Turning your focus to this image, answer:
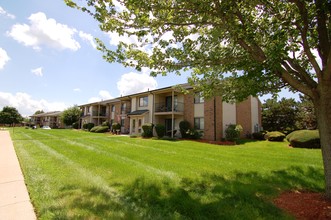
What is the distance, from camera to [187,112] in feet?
78.3

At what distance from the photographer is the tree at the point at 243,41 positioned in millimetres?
5289

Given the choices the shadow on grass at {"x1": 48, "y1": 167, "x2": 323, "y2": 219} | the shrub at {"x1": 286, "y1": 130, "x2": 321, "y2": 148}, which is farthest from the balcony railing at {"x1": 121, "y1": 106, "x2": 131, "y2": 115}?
the shadow on grass at {"x1": 48, "y1": 167, "x2": 323, "y2": 219}

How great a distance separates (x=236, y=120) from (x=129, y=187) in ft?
64.1

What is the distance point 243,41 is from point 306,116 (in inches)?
975

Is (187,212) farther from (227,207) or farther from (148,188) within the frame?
(148,188)

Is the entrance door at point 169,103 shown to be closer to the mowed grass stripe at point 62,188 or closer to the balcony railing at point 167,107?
the balcony railing at point 167,107

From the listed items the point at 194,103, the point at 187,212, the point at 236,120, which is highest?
the point at 194,103

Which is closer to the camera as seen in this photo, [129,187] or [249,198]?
[249,198]

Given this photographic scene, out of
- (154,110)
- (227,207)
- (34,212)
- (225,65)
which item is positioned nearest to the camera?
(34,212)

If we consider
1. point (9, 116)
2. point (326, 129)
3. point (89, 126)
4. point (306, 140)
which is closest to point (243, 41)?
point (326, 129)

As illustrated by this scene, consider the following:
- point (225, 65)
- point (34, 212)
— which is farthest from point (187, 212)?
point (225, 65)

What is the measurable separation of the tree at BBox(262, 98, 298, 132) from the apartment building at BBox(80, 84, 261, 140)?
153 inches

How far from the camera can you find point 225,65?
680cm

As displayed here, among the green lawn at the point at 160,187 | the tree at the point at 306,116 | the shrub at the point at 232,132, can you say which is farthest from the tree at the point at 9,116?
the tree at the point at 306,116
